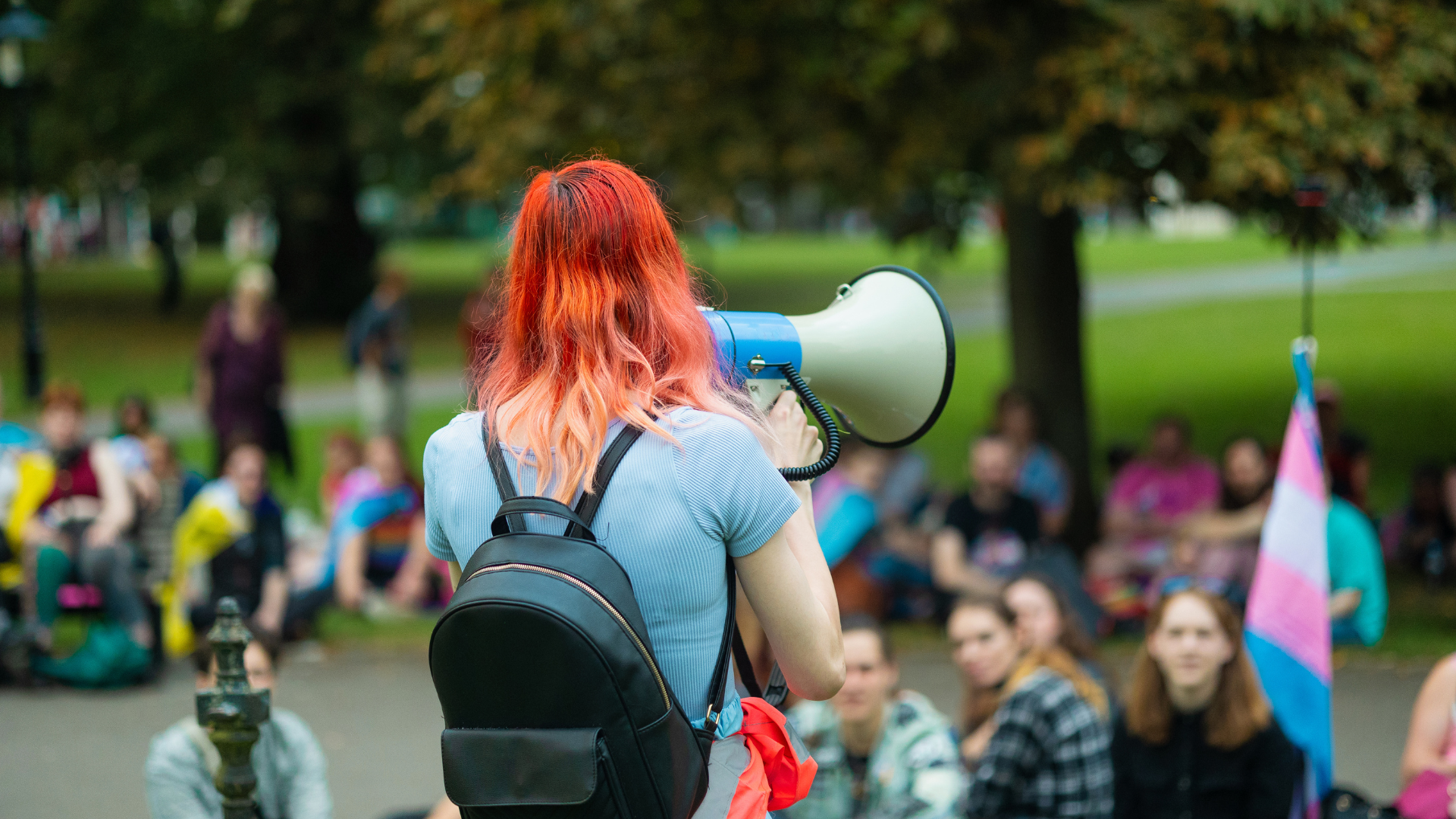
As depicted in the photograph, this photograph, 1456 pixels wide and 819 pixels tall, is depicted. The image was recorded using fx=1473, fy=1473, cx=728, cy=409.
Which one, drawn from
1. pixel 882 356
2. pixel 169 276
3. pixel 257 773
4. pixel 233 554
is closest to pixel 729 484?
pixel 882 356

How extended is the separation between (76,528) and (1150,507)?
5793mm

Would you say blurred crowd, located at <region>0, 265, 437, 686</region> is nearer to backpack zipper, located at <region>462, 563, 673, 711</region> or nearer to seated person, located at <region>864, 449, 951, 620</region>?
seated person, located at <region>864, 449, 951, 620</region>

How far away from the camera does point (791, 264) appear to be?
40.9 meters

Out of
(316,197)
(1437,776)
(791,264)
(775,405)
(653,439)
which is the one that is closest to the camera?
(653,439)

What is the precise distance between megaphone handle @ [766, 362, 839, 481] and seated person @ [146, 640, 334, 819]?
195 cm

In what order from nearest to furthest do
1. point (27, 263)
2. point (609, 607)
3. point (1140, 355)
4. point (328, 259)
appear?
1. point (609, 607)
2. point (27, 263)
3. point (1140, 355)
4. point (328, 259)

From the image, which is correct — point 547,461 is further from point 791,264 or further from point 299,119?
point 791,264

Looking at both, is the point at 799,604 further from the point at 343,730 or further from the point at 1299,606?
the point at 343,730

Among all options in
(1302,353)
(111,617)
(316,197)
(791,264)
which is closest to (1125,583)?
(1302,353)

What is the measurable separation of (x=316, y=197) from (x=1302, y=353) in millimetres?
18258

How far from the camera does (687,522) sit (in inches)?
72.4

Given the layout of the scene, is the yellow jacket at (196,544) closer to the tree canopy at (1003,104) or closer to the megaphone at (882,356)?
the tree canopy at (1003,104)

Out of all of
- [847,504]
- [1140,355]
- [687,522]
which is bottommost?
[847,504]

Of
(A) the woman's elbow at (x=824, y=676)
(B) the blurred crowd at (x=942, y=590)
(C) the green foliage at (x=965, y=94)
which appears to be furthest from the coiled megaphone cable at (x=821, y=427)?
(C) the green foliage at (x=965, y=94)
